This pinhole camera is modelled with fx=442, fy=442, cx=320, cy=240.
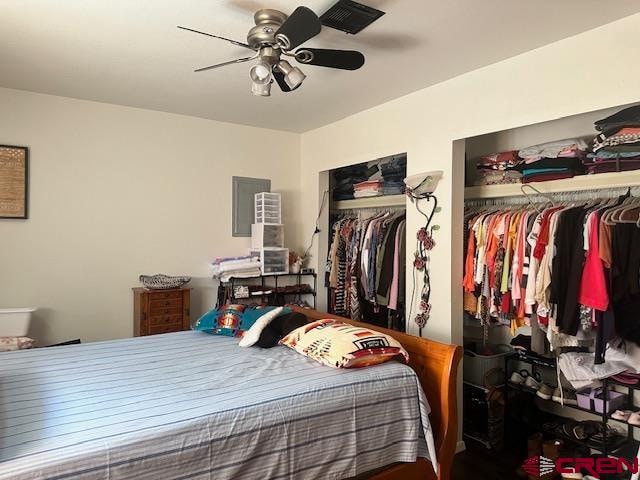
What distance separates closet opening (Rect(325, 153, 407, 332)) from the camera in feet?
11.6

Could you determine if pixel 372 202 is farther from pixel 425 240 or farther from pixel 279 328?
pixel 279 328

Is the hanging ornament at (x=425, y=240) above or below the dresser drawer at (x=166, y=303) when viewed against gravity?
above

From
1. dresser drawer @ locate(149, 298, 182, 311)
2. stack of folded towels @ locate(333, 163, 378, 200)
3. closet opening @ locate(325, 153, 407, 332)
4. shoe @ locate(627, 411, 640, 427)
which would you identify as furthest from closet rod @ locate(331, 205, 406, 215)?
shoe @ locate(627, 411, 640, 427)

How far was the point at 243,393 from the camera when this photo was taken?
5.99 ft

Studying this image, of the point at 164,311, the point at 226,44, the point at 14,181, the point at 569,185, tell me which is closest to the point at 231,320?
the point at 164,311

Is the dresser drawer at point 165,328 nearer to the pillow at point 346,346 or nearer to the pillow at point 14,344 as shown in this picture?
the pillow at point 14,344

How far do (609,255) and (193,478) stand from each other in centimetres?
215

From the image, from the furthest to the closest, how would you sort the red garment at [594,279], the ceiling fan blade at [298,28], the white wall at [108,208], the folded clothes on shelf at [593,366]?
1. the white wall at [108,208]
2. the folded clothes on shelf at [593,366]
3. the red garment at [594,279]
4. the ceiling fan blade at [298,28]

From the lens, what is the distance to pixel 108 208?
366cm

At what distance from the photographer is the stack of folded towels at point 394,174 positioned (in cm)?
380

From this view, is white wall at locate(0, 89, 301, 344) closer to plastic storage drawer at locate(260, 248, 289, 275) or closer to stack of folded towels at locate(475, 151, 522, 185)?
plastic storage drawer at locate(260, 248, 289, 275)

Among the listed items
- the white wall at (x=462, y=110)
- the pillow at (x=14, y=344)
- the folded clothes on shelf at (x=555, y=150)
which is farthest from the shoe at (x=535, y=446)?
the pillow at (x=14, y=344)

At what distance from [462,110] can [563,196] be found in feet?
2.82

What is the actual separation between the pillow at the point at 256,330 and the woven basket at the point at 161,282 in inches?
46.1
